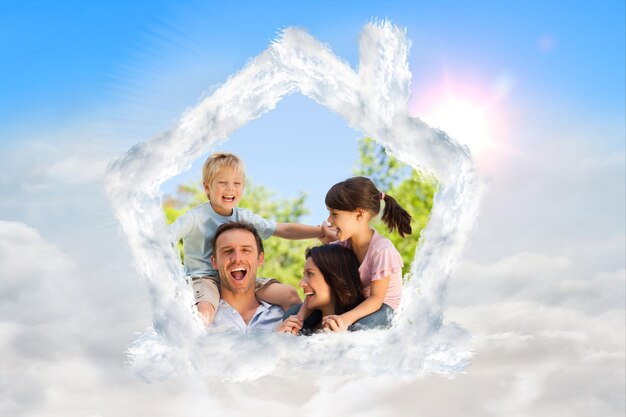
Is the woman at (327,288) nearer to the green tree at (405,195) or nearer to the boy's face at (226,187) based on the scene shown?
the boy's face at (226,187)

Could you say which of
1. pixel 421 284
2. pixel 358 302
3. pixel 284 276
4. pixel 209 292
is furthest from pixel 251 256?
pixel 284 276

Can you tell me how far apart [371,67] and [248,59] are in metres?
0.59

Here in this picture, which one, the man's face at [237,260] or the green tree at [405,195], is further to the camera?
the green tree at [405,195]

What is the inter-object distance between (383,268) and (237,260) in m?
0.79

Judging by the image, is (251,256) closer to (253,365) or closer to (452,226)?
(253,365)

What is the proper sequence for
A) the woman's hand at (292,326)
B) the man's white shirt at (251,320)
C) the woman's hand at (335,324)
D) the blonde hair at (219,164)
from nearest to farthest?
the woman's hand at (335,324) < the woman's hand at (292,326) < the man's white shirt at (251,320) < the blonde hair at (219,164)

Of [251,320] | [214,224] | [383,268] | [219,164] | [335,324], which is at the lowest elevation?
[335,324]

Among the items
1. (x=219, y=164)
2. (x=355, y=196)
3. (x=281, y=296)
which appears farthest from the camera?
(x=219, y=164)

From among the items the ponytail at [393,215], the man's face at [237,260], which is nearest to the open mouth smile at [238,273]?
the man's face at [237,260]

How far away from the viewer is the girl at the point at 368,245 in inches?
157

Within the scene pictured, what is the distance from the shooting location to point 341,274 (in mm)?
4121

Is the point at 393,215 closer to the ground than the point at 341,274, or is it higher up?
higher up

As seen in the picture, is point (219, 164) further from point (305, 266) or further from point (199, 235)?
point (305, 266)

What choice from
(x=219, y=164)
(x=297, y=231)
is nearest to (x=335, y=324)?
(x=297, y=231)
